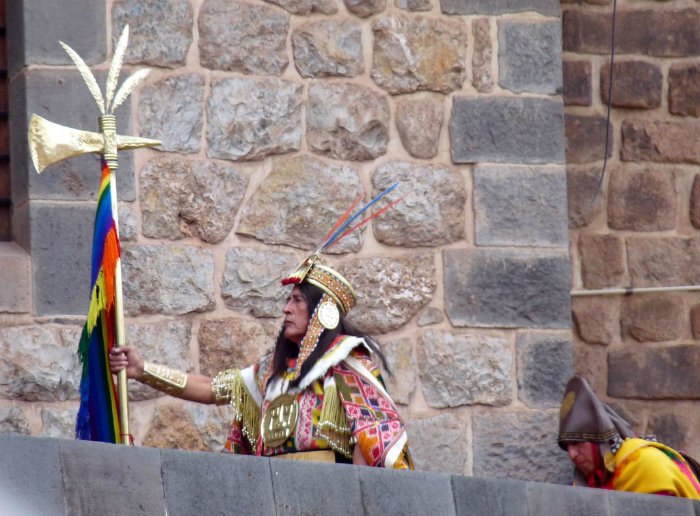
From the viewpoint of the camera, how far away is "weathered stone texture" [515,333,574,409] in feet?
20.4

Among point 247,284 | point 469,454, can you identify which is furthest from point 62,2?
point 469,454

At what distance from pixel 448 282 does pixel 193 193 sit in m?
1.06

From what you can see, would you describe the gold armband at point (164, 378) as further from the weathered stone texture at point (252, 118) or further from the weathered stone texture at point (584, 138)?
the weathered stone texture at point (584, 138)

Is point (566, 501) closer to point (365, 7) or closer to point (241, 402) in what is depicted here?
point (241, 402)

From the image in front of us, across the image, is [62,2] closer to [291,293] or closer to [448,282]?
[291,293]

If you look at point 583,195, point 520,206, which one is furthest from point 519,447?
point 583,195

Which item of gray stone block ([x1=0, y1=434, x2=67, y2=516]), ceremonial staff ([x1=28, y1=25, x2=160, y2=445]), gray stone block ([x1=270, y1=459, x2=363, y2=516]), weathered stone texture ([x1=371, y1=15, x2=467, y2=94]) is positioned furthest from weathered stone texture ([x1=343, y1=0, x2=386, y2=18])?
gray stone block ([x1=0, y1=434, x2=67, y2=516])

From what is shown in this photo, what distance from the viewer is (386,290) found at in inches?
240

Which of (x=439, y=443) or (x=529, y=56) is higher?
(x=529, y=56)

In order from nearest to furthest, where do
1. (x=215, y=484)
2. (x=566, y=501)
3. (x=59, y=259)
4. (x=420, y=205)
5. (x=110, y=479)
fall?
(x=110, y=479), (x=215, y=484), (x=566, y=501), (x=59, y=259), (x=420, y=205)

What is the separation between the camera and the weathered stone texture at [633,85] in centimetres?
716

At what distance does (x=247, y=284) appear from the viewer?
5.95m

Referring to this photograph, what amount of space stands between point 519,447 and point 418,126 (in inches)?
52.1

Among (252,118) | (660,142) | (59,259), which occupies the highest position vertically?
(252,118)
